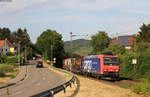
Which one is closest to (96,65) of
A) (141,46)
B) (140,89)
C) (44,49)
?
(141,46)

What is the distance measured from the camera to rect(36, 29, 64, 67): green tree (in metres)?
142

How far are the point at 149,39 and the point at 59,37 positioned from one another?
75.1 metres

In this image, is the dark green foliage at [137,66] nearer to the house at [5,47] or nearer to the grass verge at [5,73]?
the grass verge at [5,73]

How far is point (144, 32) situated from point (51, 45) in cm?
6105

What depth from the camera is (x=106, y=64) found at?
156 feet

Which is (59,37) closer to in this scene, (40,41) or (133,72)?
(40,41)

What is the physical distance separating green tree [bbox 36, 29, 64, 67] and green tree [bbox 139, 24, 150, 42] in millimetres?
49308

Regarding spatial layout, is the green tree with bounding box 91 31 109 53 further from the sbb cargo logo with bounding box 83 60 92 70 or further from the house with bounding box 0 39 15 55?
the sbb cargo logo with bounding box 83 60 92 70

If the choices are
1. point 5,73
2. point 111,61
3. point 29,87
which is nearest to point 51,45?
point 5,73

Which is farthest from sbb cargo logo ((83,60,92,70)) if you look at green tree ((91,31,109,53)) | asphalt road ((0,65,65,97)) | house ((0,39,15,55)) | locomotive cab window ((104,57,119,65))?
house ((0,39,15,55))

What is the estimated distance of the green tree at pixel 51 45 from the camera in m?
142

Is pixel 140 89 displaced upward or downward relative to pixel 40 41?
downward

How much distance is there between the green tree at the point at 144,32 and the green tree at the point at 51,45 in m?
49.3

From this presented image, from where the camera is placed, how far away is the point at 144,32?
89.2 metres
